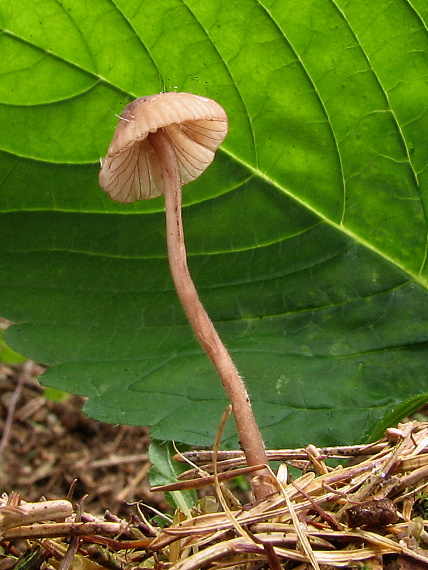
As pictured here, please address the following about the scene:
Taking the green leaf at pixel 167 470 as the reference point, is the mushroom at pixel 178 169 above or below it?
above

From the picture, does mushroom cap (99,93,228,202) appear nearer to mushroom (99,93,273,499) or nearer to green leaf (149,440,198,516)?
mushroom (99,93,273,499)

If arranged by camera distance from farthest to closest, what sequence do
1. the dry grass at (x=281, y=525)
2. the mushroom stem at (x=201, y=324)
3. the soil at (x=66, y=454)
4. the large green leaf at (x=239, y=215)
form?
the soil at (x=66, y=454)
the large green leaf at (x=239, y=215)
the mushroom stem at (x=201, y=324)
the dry grass at (x=281, y=525)

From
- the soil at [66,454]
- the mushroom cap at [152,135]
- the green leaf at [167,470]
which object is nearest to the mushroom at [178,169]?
the mushroom cap at [152,135]

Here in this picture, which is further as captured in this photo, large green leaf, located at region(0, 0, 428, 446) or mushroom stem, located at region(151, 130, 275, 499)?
large green leaf, located at region(0, 0, 428, 446)

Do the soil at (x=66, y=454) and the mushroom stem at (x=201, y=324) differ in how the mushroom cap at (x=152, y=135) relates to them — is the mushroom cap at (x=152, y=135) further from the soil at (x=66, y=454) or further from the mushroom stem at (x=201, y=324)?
the soil at (x=66, y=454)

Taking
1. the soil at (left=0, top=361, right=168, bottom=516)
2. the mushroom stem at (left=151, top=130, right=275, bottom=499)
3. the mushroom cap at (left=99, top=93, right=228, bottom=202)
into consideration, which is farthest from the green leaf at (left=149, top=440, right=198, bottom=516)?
the soil at (left=0, top=361, right=168, bottom=516)

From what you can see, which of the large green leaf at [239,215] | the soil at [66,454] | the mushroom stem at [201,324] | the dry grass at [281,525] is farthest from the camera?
the soil at [66,454]
